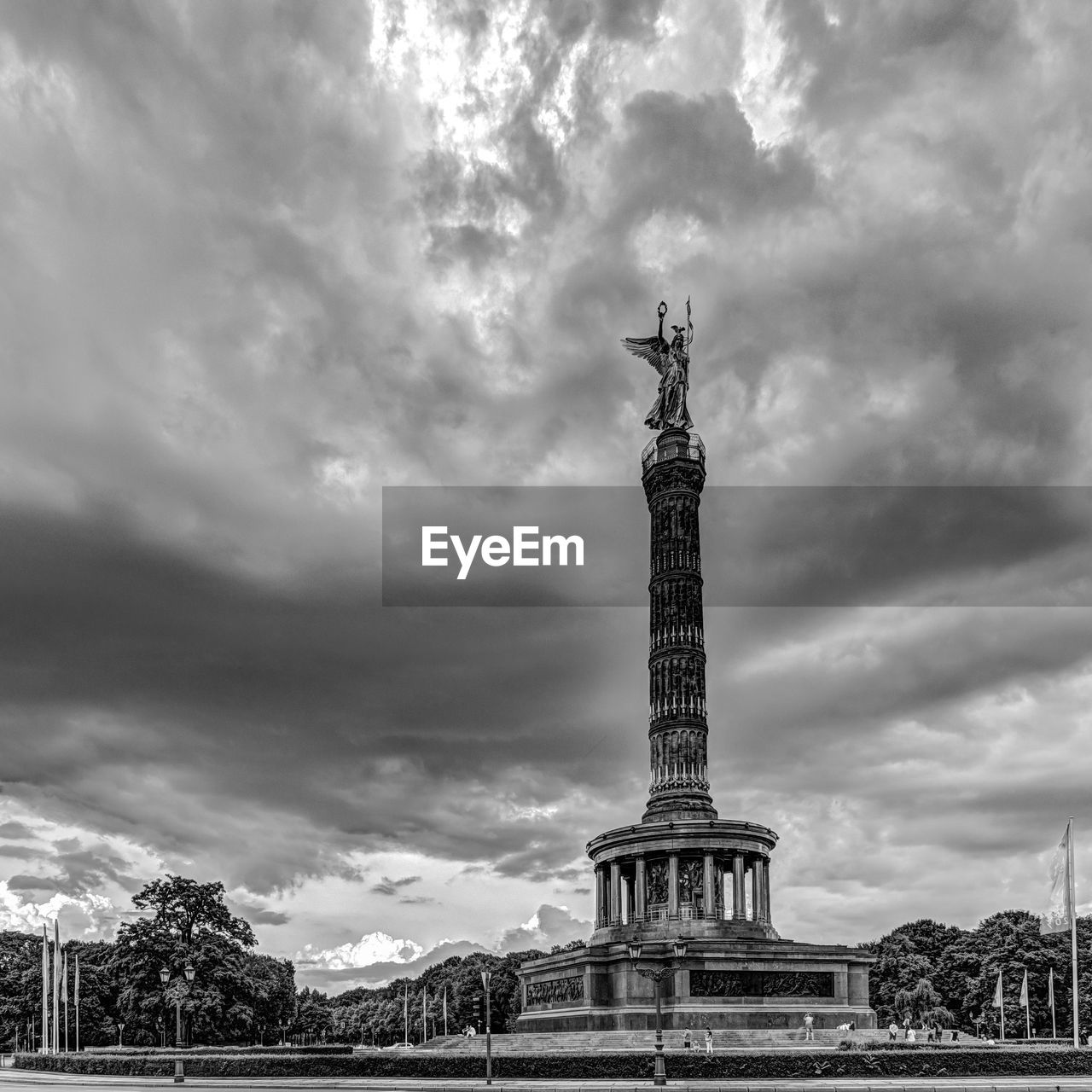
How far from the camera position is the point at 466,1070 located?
3716cm

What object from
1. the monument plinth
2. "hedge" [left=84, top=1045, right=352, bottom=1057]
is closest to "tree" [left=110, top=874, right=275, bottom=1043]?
"hedge" [left=84, top=1045, right=352, bottom=1057]

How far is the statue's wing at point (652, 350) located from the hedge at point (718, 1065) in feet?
152

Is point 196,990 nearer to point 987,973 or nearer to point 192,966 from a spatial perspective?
point 192,966

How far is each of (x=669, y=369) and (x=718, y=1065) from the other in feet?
157

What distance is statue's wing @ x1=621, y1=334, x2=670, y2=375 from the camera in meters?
74.2

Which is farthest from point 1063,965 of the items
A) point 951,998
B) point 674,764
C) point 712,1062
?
point 712,1062

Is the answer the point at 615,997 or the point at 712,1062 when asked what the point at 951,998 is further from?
the point at 712,1062

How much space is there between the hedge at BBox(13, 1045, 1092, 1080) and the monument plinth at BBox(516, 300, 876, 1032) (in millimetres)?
15770

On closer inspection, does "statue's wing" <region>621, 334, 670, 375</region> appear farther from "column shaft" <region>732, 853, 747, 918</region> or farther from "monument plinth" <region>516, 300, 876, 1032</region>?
"column shaft" <region>732, 853, 747, 918</region>

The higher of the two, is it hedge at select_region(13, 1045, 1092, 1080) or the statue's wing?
the statue's wing

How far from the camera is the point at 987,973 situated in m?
90.1

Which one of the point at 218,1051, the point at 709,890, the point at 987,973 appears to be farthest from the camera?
the point at 987,973

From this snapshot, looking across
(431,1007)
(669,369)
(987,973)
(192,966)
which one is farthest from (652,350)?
(431,1007)

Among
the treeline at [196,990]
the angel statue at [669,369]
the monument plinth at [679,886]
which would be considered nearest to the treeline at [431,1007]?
the treeline at [196,990]
